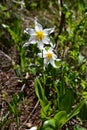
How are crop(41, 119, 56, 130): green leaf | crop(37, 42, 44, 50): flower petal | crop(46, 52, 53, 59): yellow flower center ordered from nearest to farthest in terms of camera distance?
crop(41, 119, 56, 130): green leaf
crop(37, 42, 44, 50): flower petal
crop(46, 52, 53, 59): yellow flower center

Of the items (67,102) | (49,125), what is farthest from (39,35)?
(49,125)

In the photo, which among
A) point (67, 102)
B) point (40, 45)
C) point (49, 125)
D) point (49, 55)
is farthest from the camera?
point (49, 55)

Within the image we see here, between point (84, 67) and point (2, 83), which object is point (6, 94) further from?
point (84, 67)

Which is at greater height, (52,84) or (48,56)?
(48,56)

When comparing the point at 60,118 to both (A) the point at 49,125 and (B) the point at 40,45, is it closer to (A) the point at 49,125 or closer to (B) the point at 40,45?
(A) the point at 49,125

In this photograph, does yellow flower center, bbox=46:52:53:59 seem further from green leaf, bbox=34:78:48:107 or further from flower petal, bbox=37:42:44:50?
green leaf, bbox=34:78:48:107

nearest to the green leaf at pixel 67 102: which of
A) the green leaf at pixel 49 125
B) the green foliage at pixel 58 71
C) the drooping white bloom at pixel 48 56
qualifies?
the green foliage at pixel 58 71

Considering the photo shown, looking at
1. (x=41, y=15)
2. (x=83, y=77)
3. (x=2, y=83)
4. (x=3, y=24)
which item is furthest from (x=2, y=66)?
(x=41, y=15)

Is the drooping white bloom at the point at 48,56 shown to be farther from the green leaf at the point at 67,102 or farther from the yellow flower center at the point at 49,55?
the green leaf at the point at 67,102

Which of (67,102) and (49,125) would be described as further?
(67,102)

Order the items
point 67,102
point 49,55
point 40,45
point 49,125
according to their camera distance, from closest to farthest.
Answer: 1. point 49,125
2. point 67,102
3. point 40,45
4. point 49,55

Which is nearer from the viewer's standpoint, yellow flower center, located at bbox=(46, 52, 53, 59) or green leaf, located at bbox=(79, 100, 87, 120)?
green leaf, located at bbox=(79, 100, 87, 120)

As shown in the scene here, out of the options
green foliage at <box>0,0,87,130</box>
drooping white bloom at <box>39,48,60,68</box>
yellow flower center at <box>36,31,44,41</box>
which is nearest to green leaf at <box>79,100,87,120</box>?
green foliage at <box>0,0,87,130</box>

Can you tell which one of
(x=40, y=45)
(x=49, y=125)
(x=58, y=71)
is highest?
(x=40, y=45)
